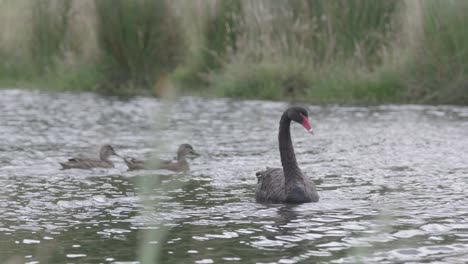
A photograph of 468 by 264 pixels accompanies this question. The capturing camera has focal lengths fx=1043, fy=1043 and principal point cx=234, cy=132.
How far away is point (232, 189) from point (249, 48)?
10.8 m

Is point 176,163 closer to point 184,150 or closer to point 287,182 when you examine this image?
point 184,150

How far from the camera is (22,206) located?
A: 959 centimetres

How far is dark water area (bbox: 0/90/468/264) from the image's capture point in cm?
749

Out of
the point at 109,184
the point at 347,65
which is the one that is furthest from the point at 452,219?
the point at 347,65

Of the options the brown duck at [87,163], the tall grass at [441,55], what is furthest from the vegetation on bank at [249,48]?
the brown duck at [87,163]

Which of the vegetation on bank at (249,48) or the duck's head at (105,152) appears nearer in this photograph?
the duck's head at (105,152)

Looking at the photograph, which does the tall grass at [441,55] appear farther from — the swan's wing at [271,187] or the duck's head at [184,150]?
the swan's wing at [271,187]

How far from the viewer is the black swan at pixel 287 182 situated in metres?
9.86

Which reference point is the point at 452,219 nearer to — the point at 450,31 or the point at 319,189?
the point at 319,189

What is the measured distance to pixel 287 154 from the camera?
10273mm

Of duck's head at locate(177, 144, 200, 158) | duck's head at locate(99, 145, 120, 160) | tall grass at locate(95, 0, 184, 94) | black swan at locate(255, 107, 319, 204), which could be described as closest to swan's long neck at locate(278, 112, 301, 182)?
black swan at locate(255, 107, 319, 204)

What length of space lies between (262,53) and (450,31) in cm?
419

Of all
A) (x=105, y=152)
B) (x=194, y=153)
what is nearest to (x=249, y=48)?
(x=194, y=153)

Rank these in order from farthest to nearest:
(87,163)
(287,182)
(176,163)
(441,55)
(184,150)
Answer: (441,55), (184,150), (176,163), (87,163), (287,182)
